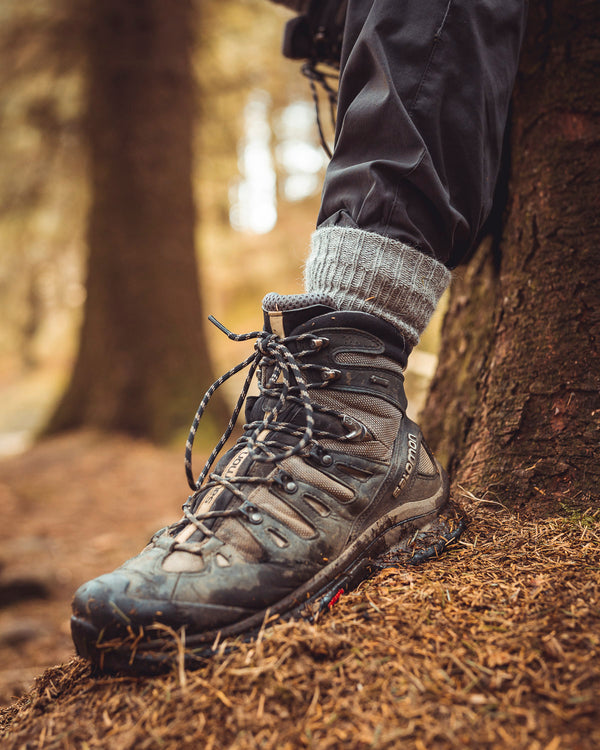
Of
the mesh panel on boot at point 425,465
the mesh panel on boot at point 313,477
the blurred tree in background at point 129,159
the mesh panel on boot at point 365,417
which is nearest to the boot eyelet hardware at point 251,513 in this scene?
the mesh panel on boot at point 313,477

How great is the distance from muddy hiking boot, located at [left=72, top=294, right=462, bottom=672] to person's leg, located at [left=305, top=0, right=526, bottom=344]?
0.35 feet

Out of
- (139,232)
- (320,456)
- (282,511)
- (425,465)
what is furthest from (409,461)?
(139,232)

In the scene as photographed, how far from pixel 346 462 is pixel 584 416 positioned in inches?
27.1

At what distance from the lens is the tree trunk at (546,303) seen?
60.2 inches

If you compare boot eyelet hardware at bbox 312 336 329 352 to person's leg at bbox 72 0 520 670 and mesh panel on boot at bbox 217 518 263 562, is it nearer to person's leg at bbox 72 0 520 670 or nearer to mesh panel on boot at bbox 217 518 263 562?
person's leg at bbox 72 0 520 670

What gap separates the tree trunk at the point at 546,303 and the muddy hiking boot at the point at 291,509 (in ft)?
0.95

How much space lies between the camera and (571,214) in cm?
164

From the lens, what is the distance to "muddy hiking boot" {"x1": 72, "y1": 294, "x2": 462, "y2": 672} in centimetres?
107

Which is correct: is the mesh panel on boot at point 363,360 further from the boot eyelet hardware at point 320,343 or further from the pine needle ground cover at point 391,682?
the pine needle ground cover at point 391,682

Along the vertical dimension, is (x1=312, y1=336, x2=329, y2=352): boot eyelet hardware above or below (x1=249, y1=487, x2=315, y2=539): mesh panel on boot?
above

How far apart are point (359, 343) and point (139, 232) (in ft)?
15.2

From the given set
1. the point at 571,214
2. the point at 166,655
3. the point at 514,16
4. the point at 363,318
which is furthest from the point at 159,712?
the point at 514,16

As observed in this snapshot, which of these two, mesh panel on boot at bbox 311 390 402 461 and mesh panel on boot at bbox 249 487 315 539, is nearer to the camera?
mesh panel on boot at bbox 249 487 315 539

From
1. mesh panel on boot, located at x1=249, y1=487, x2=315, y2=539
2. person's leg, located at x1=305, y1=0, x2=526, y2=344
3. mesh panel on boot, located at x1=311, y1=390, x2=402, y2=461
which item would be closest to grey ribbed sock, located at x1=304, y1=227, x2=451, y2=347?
person's leg, located at x1=305, y1=0, x2=526, y2=344
